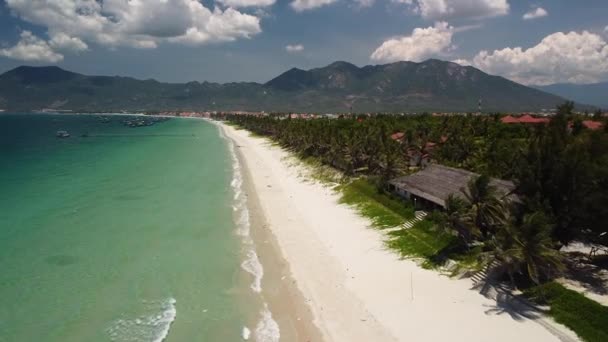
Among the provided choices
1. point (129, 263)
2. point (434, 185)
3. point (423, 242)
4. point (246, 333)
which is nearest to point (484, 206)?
point (423, 242)

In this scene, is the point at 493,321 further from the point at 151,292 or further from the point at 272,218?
the point at 272,218

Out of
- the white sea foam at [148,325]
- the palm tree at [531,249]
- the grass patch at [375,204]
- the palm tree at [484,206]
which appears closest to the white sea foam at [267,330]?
the white sea foam at [148,325]

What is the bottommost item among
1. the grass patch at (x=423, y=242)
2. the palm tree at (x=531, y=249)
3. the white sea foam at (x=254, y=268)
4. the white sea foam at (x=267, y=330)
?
the white sea foam at (x=267, y=330)

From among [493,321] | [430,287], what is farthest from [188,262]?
[493,321]

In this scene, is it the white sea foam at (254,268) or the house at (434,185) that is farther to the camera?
the house at (434,185)

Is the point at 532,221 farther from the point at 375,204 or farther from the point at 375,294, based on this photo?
the point at 375,204

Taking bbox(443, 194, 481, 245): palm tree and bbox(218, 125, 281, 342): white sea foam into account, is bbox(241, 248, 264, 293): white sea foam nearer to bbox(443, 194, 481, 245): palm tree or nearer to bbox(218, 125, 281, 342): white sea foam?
bbox(218, 125, 281, 342): white sea foam

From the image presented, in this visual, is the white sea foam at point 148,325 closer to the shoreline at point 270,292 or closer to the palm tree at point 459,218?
the shoreline at point 270,292

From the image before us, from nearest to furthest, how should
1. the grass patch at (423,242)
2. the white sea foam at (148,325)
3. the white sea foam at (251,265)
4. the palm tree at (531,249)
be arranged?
the white sea foam at (251,265), the white sea foam at (148,325), the palm tree at (531,249), the grass patch at (423,242)
